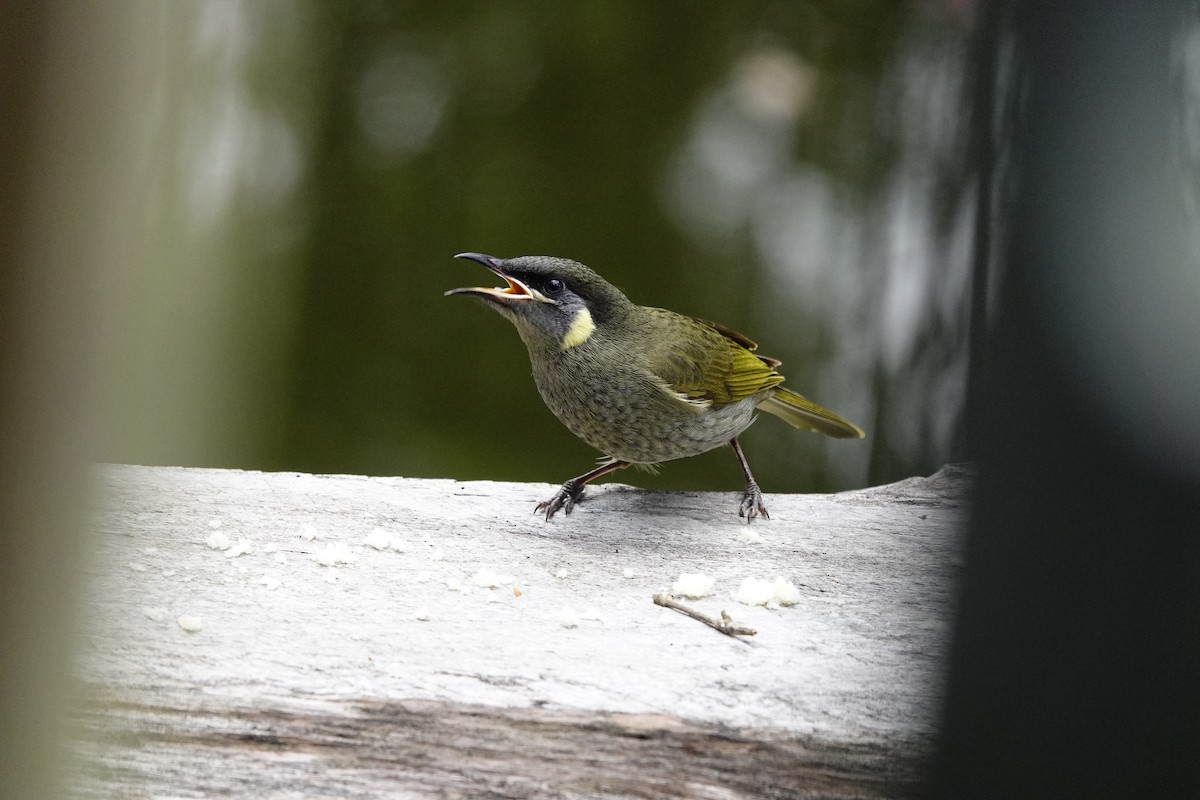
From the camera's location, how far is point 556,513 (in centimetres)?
209

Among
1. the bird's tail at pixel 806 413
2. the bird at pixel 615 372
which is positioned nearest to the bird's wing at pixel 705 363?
the bird at pixel 615 372

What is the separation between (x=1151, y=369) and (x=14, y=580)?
159cm

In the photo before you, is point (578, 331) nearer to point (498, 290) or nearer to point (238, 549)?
point (498, 290)

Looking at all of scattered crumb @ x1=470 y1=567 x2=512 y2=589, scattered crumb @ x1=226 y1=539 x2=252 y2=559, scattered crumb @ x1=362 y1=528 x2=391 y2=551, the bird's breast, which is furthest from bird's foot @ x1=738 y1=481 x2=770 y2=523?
scattered crumb @ x1=226 y1=539 x2=252 y2=559

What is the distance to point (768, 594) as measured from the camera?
165 cm

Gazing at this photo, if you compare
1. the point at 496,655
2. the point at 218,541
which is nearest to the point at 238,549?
the point at 218,541

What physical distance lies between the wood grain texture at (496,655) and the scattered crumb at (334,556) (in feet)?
0.08

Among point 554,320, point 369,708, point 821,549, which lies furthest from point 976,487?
point 554,320

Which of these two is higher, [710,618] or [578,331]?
[578,331]

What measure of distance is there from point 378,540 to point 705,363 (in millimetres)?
838

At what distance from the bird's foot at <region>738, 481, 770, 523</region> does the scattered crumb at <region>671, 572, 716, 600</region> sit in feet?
1.13

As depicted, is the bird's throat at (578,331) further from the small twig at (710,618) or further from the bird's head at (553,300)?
the small twig at (710,618)

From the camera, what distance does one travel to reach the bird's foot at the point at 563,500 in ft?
6.81

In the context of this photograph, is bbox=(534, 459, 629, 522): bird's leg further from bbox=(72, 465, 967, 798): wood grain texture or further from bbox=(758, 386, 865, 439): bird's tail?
bbox=(758, 386, 865, 439): bird's tail
